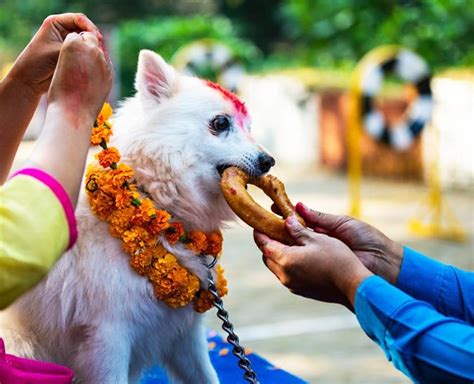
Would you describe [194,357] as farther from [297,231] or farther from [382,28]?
[382,28]

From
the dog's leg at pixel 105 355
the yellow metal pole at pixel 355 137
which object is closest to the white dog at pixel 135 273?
the dog's leg at pixel 105 355

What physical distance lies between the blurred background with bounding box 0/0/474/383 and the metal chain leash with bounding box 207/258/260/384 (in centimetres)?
164

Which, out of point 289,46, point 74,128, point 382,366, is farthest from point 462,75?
point 289,46

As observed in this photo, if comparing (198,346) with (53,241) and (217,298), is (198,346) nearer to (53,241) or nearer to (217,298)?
(217,298)

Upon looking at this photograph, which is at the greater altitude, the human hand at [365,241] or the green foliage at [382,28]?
the green foliage at [382,28]

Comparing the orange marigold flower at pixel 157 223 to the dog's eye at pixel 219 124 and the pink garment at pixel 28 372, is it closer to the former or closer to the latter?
the dog's eye at pixel 219 124

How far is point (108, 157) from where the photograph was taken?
2609mm

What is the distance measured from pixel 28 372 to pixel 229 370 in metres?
1.19

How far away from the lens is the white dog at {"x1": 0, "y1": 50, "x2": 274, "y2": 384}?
255cm

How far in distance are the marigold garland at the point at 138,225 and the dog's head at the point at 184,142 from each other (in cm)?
8

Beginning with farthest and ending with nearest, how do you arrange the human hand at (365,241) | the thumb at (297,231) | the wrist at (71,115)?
1. the human hand at (365,241)
2. the thumb at (297,231)
3. the wrist at (71,115)

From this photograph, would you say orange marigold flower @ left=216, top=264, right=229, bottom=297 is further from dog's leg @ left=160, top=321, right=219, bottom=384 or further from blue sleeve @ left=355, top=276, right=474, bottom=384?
blue sleeve @ left=355, top=276, right=474, bottom=384

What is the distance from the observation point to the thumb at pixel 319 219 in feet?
8.06

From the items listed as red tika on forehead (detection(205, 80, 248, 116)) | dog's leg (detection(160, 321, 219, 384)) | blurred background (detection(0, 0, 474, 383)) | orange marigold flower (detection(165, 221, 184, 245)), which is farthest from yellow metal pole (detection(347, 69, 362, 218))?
orange marigold flower (detection(165, 221, 184, 245))
